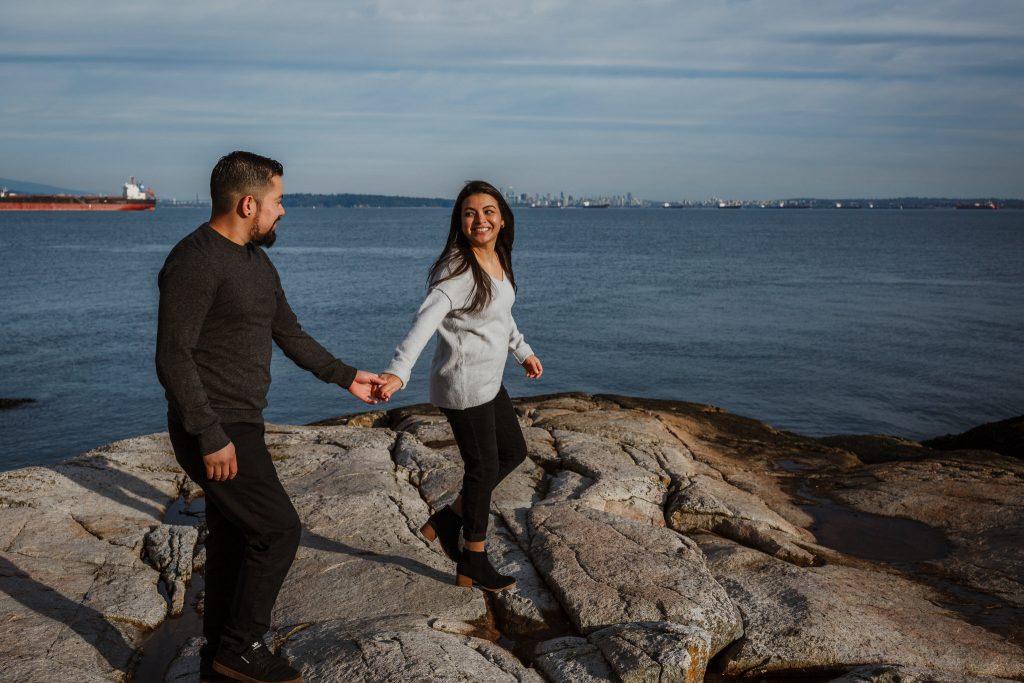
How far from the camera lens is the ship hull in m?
137

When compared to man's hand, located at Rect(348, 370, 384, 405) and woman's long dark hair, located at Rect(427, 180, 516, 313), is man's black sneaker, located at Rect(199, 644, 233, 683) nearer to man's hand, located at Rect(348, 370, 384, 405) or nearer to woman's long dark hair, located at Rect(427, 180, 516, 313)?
man's hand, located at Rect(348, 370, 384, 405)

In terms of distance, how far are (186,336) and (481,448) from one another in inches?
71.0

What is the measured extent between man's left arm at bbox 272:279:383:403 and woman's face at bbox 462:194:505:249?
943 mm

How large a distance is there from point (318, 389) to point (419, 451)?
11684mm

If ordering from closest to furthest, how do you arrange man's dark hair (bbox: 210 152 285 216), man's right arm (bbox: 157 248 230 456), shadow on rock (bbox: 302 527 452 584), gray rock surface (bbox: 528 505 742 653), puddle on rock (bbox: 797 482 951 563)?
1. man's right arm (bbox: 157 248 230 456)
2. man's dark hair (bbox: 210 152 285 216)
3. gray rock surface (bbox: 528 505 742 653)
4. shadow on rock (bbox: 302 527 452 584)
5. puddle on rock (bbox: 797 482 951 563)

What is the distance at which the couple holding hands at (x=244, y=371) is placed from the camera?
3131 mm

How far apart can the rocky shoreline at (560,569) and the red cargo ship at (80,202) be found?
144 metres

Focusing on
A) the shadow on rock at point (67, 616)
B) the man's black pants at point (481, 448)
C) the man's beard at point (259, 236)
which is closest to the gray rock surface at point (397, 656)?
the man's black pants at point (481, 448)

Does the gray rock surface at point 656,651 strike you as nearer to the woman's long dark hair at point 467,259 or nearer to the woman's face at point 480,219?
the woman's long dark hair at point 467,259

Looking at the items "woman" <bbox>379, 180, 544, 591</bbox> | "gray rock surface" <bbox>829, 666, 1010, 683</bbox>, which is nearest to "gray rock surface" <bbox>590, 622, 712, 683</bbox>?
"gray rock surface" <bbox>829, 666, 1010, 683</bbox>

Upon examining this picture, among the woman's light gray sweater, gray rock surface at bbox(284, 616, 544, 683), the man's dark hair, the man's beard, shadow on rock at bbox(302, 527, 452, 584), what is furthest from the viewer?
shadow on rock at bbox(302, 527, 452, 584)

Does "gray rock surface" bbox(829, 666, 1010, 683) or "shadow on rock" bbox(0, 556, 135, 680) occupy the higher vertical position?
"gray rock surface" bbox(829, 666, 1010, 683)

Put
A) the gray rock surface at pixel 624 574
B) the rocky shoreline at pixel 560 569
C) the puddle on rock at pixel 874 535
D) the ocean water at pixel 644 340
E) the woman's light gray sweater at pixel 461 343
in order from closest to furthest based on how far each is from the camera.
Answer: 1. the rocky shoreline at pixel 560 569
2. the woman's light gray sweater at pixel 461 343
3. the gray rock surface at pixel 624 574
4. the puddle on rock at pixel 874 535
5. the ocean water at pixel 644 340

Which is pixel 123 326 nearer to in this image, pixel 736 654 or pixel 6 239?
pixel 736 654
